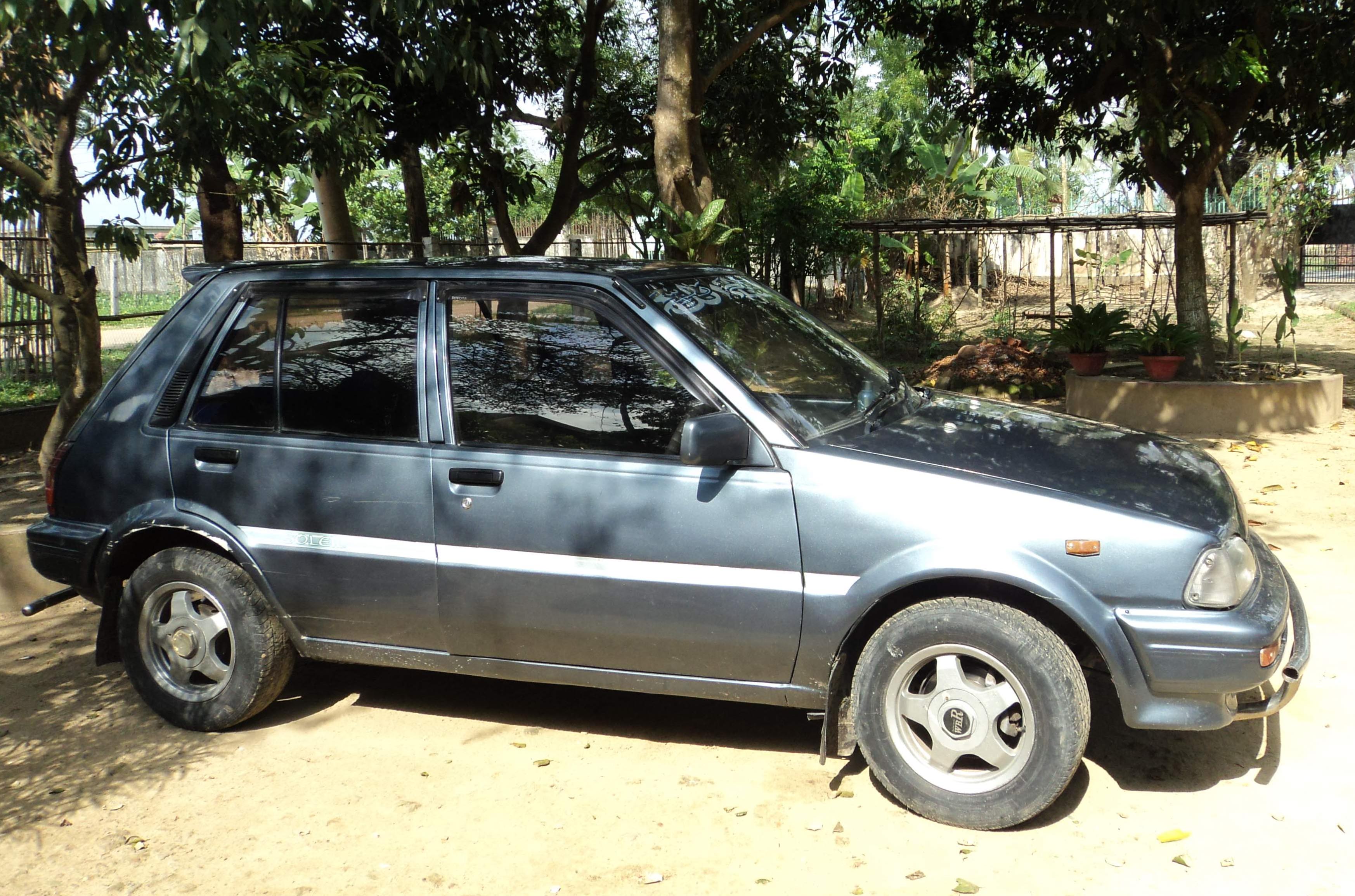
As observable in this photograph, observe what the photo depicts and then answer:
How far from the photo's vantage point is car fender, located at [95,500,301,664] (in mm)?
4285

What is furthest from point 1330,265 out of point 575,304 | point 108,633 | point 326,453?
point 108,633

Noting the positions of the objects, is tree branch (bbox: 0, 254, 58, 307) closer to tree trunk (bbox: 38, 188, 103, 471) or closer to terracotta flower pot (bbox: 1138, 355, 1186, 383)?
tree trunk (bbox: 38, 188, 103, 471)

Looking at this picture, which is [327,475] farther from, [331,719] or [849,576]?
[849,576]

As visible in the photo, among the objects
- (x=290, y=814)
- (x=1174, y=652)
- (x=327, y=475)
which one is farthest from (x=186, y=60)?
(x=1174, y=652)

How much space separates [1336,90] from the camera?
10.0 meters

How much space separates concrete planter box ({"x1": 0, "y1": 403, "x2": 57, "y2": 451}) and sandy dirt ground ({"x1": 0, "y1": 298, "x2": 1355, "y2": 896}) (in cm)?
610

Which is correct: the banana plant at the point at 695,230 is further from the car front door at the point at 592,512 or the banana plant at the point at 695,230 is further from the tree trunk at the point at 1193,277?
the car front door at the point at 592,512

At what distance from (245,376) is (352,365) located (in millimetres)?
463

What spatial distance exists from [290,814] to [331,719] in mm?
793

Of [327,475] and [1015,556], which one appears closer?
[1015,556]

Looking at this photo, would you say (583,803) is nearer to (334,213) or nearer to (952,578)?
(952,578)

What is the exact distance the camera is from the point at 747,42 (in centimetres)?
1014

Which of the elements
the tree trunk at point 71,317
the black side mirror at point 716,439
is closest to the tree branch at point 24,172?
the tree trunk at point 71,317

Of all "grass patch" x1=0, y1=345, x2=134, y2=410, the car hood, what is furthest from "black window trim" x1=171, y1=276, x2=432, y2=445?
"grass patch" x1=0, y1=345, x2=134, y2=410
